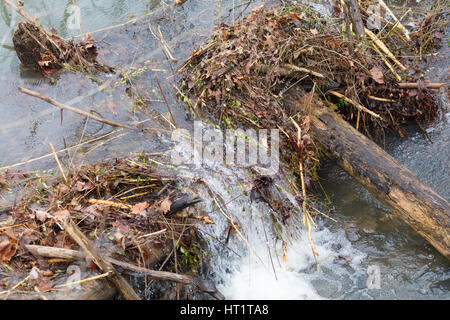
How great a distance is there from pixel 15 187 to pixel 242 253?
2400 millimetres

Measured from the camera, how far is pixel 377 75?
15.3 ft

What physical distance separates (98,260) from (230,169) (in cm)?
177

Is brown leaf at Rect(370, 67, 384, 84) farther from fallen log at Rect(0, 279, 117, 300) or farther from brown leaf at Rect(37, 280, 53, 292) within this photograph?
brown leaf at Rect(37, 280, 53, 292)

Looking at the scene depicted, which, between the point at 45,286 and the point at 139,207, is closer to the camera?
the point at 45,286

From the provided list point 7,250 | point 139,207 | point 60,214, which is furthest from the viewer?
point 139,207

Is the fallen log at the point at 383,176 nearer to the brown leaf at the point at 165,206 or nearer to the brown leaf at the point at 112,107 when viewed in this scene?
the brown leaf at the point at 165,206

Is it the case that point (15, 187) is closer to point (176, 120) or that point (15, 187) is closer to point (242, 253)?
point (176, 120)

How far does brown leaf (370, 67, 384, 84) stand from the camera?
4.64 m

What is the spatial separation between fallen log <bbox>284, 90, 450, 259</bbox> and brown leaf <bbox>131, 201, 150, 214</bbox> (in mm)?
2051

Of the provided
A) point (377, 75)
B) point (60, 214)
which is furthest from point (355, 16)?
point (60, 214)

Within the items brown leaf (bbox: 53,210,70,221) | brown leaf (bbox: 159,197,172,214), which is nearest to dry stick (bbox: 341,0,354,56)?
brown leaf (bbox: 159,197,172,214)

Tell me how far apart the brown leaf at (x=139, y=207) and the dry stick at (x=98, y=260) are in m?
0.65

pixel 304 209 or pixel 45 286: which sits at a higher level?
pixel 304 209

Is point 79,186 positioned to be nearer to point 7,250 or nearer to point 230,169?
point 7,250
